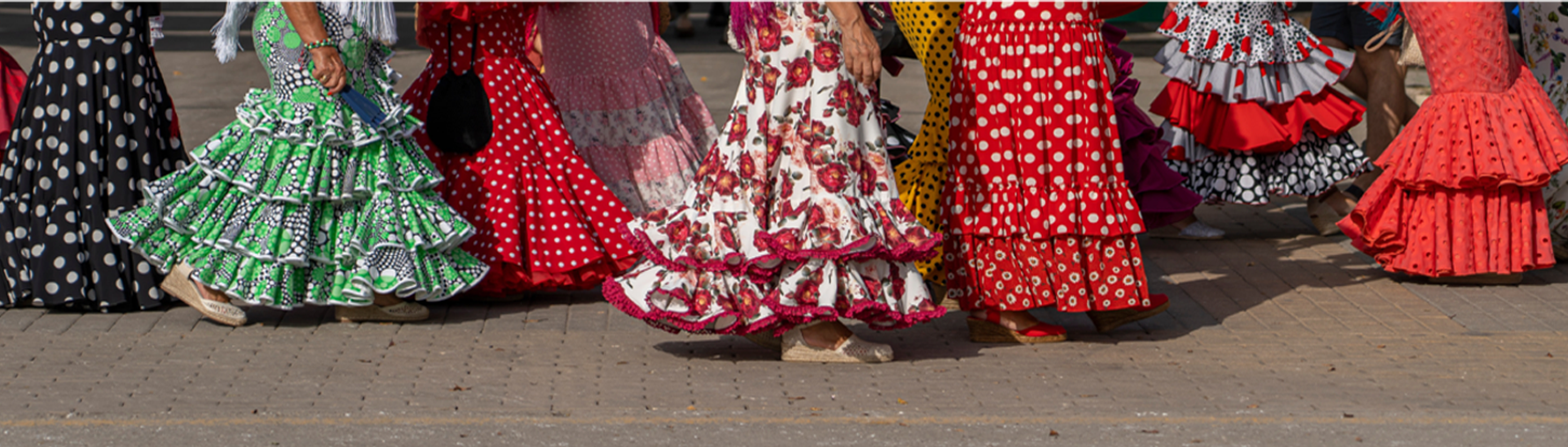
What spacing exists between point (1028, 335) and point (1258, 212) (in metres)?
3.20

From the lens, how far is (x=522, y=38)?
5.74 m

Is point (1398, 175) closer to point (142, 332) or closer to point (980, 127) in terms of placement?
point (980, 127)

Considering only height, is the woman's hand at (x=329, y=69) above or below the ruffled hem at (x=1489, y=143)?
above

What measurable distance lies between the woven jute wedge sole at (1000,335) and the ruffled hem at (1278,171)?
2.27m

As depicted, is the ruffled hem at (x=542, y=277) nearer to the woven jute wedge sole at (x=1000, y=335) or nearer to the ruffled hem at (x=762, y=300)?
the ruffled hem at (x=762, y=300)

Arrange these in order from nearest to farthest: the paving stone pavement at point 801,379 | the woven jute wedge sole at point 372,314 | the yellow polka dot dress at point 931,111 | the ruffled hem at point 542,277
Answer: the paving stone pavement at point 801,379 → the yellow polka dot dress at point 931,111 → the woven jute wedge sole at point 372,314 → the ruffled hem at point 542,277

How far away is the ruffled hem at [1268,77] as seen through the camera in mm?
6906

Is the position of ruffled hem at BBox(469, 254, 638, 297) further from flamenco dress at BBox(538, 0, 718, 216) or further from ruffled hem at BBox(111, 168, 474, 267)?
flamenco dress at BBox(538, 0, 718, 216)

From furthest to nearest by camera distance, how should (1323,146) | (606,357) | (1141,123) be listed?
1. (1323,146)
2. (1141,123)
3. (606,357)

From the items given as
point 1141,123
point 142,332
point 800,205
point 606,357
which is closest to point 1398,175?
point 1141,123

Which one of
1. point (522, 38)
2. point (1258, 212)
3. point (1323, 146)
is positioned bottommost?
point (1258, 212)

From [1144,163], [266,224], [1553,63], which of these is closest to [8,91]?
[266,224]

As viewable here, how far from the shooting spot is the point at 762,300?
456 centimetres

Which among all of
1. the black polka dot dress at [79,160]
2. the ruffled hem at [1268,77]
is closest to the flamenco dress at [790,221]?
the black polka dot dress at [79,160]
